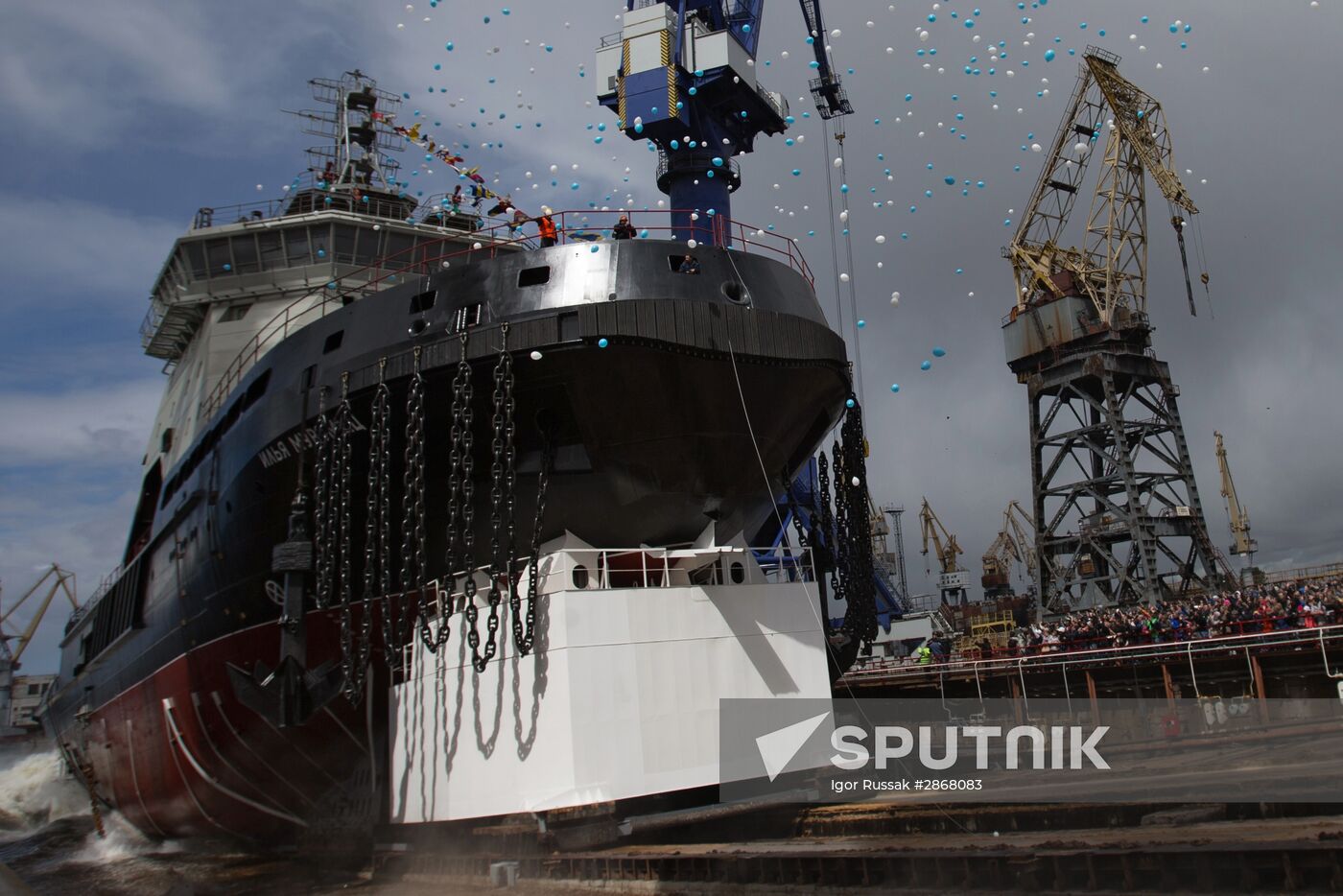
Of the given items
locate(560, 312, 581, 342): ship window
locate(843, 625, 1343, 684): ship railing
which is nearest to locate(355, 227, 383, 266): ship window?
locate(560, 312, 581, 342): ship window

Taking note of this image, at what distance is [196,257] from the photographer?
20422 mm

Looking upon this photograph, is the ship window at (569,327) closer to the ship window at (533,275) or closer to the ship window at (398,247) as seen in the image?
the ship window at (533,275)

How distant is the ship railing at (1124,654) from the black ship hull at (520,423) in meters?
10.8

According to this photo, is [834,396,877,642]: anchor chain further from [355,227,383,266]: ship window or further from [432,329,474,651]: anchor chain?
[355,227,383,266]: ship window

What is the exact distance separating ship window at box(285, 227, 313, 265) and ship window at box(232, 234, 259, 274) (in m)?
0.81

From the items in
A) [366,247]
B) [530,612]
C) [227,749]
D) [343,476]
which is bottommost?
[227,749]

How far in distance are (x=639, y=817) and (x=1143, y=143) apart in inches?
1685

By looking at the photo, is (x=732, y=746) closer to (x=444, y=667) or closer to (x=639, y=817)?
(x=639, y=817)

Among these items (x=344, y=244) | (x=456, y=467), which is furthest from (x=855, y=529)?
(x=344, y=244)

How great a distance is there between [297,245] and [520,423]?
11550 mm

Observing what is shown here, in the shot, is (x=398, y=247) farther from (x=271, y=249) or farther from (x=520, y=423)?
(x=520, y=423)

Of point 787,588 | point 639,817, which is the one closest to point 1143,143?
point 787,588

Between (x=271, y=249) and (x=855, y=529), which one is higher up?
(x=271, y=249)

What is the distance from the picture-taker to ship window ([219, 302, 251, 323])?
20.6 meters
